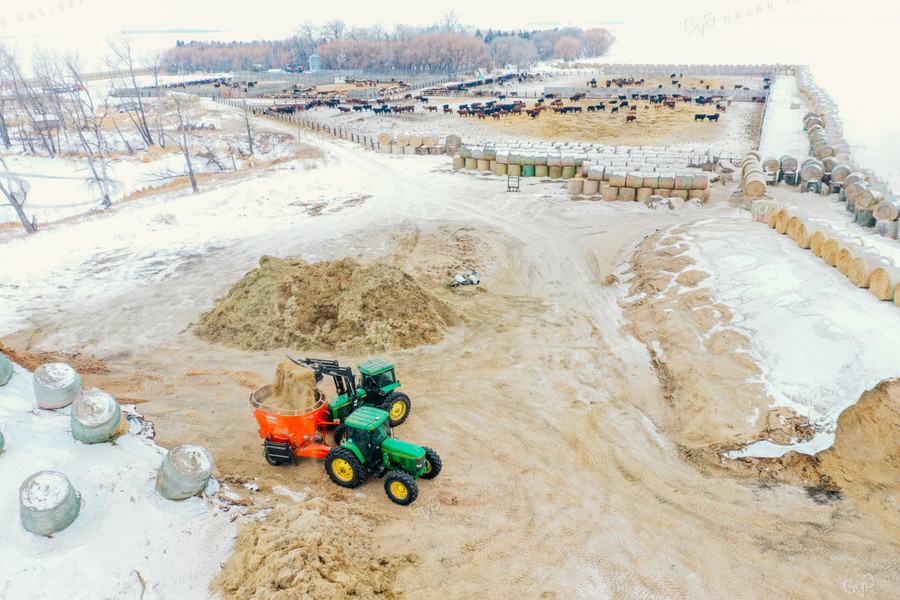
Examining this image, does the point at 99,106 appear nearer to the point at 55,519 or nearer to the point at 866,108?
the point at 55,519

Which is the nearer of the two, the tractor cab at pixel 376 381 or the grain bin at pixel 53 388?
the grain bin at pixel 53 388

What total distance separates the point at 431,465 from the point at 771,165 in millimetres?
26760

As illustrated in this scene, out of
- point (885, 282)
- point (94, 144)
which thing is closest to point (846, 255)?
point (885, 282)

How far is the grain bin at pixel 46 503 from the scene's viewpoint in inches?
262

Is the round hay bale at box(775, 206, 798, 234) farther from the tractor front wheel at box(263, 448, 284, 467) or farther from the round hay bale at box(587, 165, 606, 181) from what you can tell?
the tractor front wheel at box(263, 448, 284, 467)

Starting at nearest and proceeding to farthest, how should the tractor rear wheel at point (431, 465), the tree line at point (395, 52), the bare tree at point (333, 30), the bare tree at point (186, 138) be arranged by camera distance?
1. the tractor rear wheel at point (431, 465)
2. the bare tree at point (186, 138)
3. the tree line at point (395, 52)
4. the bare tree at point (333, 30)

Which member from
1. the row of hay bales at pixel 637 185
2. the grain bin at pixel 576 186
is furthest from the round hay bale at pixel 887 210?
the grain bin at pixel 576 186

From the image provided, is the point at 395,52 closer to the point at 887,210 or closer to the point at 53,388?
the point at 887,210

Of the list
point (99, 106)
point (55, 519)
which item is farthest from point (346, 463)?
point (99, 106)

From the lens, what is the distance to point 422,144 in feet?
127

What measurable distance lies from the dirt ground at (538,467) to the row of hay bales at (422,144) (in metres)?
21.1

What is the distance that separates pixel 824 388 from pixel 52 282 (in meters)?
22.8

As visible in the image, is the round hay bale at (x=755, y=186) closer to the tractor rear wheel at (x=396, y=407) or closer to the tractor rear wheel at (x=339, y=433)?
the tractor rear wheel at (x=396, y=407)

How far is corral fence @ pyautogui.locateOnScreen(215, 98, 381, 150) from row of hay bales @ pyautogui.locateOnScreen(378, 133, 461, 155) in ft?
4.62
